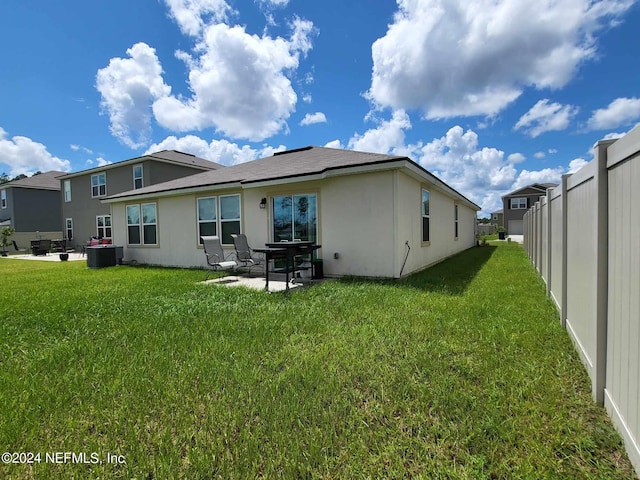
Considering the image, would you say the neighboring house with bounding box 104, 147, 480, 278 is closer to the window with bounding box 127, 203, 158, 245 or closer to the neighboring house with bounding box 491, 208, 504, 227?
the window with bounding box 127, 203, 158, 245

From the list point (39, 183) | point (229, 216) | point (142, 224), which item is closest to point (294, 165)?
point (229, 216)

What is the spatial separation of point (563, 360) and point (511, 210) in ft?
167

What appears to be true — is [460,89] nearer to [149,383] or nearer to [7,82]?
[149,383]

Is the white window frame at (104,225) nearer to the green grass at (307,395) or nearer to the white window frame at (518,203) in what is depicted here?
the green grass at (307,395)

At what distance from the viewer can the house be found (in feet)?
86.8

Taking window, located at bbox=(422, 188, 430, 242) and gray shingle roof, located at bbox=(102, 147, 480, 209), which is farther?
window, located at bbox=(422, 188, 430, 242)

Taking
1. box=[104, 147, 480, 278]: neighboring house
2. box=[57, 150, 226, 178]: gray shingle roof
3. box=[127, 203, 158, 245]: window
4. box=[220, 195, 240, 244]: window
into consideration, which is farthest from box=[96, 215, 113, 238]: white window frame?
box=[220, 195, 240, 244]: window

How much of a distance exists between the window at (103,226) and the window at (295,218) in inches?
733

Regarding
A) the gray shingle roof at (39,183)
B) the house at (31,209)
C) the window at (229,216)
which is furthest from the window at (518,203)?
the gray shingle roof at (39,183)

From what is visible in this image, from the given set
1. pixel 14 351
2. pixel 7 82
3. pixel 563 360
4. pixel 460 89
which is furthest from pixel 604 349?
pixel 7 82

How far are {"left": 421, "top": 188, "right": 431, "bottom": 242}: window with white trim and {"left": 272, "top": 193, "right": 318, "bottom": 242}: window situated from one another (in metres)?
3.72

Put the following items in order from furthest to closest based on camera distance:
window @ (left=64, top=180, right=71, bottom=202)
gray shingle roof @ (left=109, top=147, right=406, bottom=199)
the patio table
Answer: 1. window @ (left=64, top=180, right=71, bottom=202)
2. gray shingle roof @ (left=109, top=147, right=406, bottom=199)
3. the patio table

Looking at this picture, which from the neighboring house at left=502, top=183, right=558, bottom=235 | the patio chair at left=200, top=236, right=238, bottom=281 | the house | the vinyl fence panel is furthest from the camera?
the neighboring house at left=502, top=183, right=558, bottom=235

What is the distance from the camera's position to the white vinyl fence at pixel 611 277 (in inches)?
67.1
